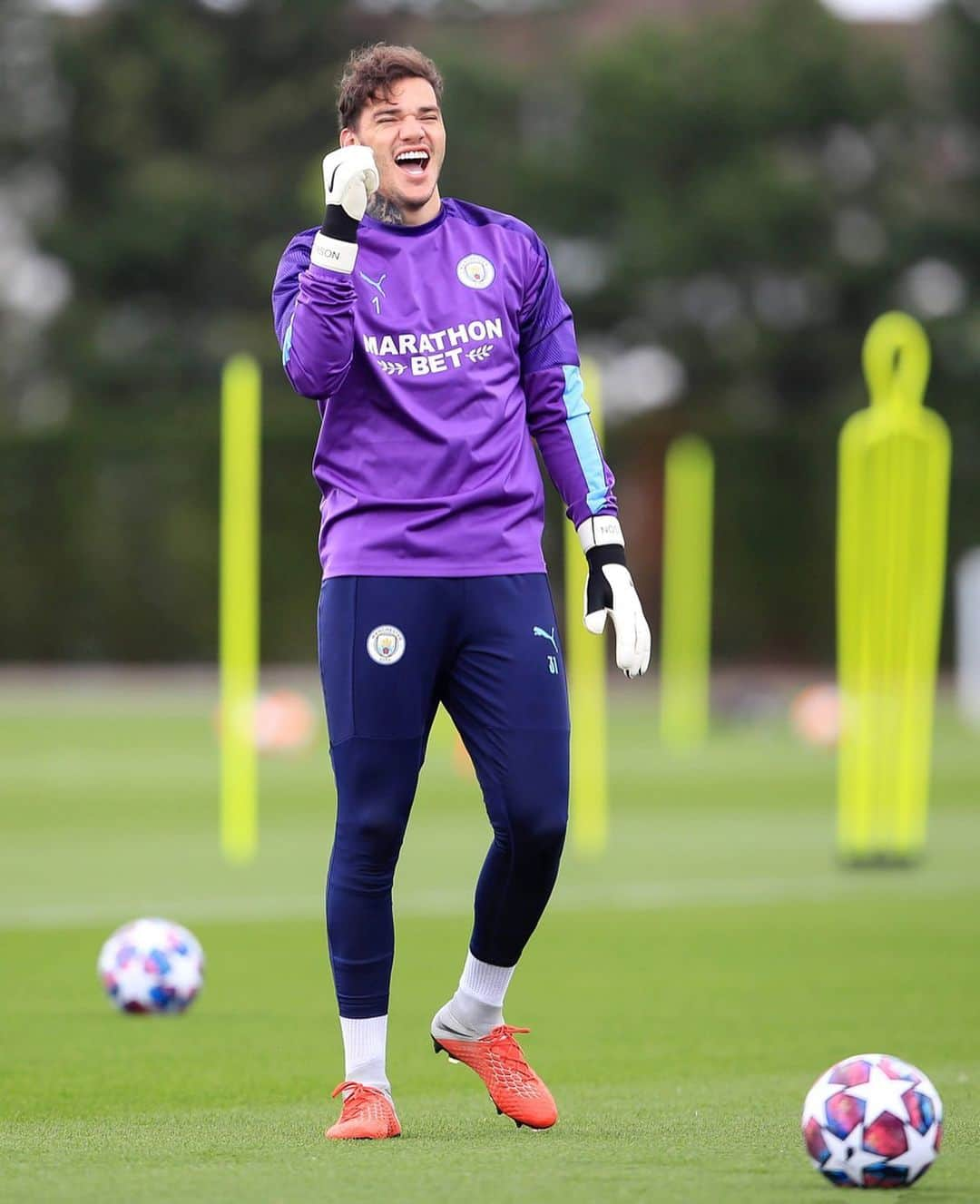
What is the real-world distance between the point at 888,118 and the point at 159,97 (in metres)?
12.5

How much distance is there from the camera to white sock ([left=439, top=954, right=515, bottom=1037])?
4961 mm

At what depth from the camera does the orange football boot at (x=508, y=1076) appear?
16.0 ft

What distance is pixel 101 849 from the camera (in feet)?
41.1

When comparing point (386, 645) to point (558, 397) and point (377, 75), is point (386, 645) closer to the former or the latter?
point (558, 397)

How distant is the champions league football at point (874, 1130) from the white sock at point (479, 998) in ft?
3.12

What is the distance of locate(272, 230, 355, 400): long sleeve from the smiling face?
0.31 m

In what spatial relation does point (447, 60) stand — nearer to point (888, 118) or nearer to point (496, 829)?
point (888, 118)

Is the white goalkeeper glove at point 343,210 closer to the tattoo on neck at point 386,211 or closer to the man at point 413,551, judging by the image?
the man at point 413,551

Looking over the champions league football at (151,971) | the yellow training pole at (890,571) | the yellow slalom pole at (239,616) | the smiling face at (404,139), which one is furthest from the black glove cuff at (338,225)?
the yellow slalom pole at (239,616)

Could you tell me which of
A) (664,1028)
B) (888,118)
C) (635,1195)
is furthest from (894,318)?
(888,118)

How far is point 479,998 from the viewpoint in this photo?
16.3 feet

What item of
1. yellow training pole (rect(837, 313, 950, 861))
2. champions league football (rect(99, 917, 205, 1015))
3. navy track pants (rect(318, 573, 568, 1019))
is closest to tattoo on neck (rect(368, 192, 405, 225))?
Answer: navy track pants (rect(318, 573, 568, 1019))

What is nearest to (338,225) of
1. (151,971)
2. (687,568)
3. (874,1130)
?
(874,1130)

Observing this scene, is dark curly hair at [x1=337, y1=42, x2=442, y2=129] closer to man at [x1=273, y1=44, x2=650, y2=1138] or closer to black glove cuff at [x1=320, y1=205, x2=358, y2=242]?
man at [x1=273, y1=44, x2=650, y2=1138]
